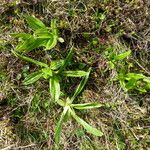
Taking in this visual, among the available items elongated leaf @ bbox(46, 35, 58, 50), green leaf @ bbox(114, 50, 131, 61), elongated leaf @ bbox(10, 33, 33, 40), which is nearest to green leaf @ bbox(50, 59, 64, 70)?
elongated leaf @ bbox(46, 35, 58, 50)

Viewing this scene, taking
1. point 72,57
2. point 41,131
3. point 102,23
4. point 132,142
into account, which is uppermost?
point 102,23

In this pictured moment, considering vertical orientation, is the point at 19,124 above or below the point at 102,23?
below

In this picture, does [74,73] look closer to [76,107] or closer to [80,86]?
[80,86]

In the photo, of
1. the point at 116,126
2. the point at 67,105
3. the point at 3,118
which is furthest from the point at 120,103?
the point at 3,118

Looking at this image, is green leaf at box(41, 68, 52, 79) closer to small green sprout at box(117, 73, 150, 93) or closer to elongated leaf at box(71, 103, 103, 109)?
elongated leaf at box(71, 103, 103, 109)

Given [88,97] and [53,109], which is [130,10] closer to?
[88,97]

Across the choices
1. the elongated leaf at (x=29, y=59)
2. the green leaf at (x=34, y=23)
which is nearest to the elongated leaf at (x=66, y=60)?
the elongated leaf at (x=29, y=59)

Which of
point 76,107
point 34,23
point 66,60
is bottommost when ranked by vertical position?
point 76,107

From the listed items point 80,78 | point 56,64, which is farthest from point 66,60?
point 80,78
